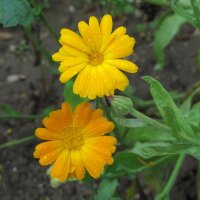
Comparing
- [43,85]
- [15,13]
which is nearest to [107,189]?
[15,13]

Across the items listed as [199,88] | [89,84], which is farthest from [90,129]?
[199,88]

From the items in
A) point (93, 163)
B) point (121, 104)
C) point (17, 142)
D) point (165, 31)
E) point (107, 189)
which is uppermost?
point (165, 31)

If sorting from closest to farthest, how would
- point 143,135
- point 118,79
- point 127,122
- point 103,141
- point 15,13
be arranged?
1. point 118,79
2. point 103,141
3. point 127,122
4. point 15,13
5. point 143,135

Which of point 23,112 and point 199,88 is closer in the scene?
point 199,88

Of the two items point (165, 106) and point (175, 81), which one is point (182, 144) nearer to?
point (165, 106)

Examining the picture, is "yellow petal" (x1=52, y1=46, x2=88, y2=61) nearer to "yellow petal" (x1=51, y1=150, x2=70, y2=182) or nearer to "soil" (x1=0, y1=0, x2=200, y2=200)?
"yellow petal" (x1=51, y1=150, x2=70, y2=182)

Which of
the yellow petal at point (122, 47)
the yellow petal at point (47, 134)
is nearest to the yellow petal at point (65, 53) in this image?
the yellow petal at point (122, 47)

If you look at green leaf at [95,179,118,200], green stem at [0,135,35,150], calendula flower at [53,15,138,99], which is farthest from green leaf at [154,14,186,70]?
calendula flower at [53,15,138,99]

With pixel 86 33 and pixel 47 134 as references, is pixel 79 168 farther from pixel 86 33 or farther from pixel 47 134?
pixel 86 33
